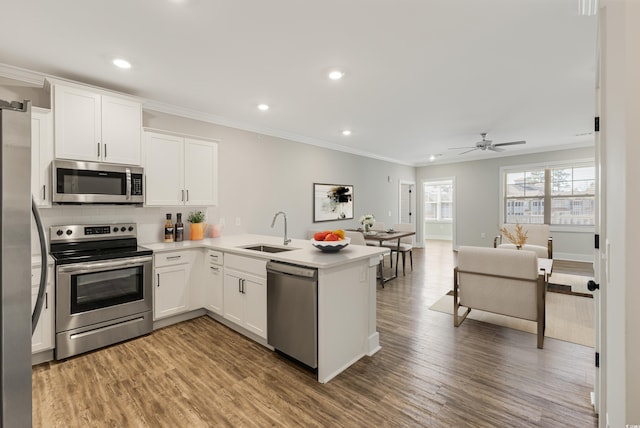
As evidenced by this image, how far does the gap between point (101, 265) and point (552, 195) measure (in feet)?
29.0

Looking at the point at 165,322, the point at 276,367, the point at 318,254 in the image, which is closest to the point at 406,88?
the point at 318,254

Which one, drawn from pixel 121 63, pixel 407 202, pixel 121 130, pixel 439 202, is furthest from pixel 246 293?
pixel 439 202

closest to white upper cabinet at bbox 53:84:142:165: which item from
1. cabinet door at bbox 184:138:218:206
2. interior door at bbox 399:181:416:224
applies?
cabinet door at bbox 184:138:218:206

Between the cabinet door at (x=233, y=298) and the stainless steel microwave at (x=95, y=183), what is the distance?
51.8 inches

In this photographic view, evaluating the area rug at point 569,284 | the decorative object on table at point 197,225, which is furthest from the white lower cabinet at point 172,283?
the area rug at point 569,284

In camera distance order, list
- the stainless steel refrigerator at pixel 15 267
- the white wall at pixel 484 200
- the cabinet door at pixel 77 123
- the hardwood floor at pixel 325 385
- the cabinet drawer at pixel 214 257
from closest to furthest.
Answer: the stainless steel refrigerator at pixel 15 267, the hardwood floor at pixel 325 385, the cabinet door at pixel 77 123, the cabinet drawer at pixel 214 257, the white wall at pixel 484 200

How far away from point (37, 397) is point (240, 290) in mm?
1563

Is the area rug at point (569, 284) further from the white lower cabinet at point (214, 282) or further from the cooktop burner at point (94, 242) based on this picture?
the cooktop burner at point (94, 242)

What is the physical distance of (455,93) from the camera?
3381mm

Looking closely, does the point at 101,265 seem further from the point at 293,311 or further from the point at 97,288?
the point at 293,311

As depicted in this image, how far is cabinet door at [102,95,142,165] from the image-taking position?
2895 millimetres

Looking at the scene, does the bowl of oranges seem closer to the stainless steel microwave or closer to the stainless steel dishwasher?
the stainless steel dishwasher

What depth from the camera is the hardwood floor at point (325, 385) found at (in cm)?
180

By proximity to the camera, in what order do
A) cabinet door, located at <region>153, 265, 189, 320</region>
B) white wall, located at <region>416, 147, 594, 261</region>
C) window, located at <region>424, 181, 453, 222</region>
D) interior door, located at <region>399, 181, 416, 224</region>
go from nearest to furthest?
1. cabinet door, located at <region>153, 265, 189, 320</region>
2. white wall, located at <region>416, 147, 594, 261</region>
3. interior door, located at <region>399, 181, 416, 224</region>
4. window, located at <region>424, 181, 453, 222</region>
